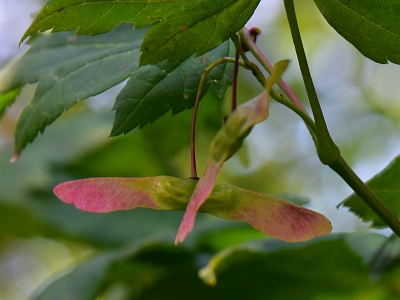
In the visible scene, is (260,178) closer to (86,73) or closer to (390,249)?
(390,249)

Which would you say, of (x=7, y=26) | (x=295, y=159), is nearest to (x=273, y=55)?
(x=295, y=159)

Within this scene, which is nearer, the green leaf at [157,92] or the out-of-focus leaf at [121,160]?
the green leaf at [157,92]

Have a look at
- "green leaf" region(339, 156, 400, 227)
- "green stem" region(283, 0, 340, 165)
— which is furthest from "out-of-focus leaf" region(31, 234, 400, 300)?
"green stem" region(283, 0, 340, 165)

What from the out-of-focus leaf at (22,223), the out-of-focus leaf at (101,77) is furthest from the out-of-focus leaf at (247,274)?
the out-of-focus leaf at (22,223)

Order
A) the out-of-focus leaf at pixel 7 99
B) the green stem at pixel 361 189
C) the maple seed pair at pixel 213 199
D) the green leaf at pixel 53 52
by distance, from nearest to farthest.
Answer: the maple seed pair at pixel 213 199, the green stem at pixel 361 189, the green leaf at pixel 53 52, the out-of-focus leaf at pixel 7 99

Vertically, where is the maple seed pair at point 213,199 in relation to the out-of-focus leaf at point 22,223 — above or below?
above

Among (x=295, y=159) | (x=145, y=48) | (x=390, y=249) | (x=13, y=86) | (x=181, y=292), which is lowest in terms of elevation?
(x=295, y=159)

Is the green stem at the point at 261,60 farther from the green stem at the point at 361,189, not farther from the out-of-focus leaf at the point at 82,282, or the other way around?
the out-of-focus leaf at the point at 82,282
